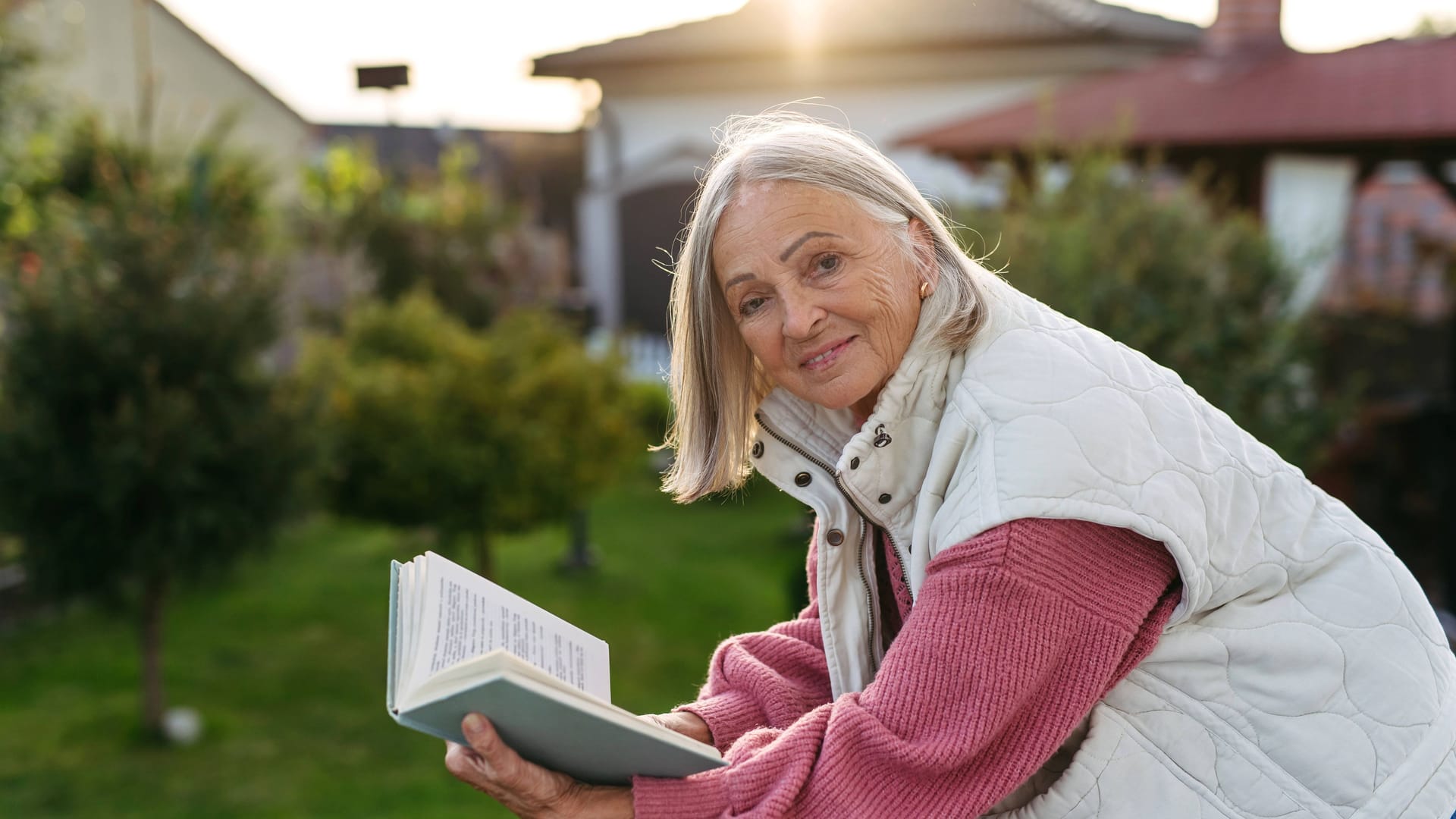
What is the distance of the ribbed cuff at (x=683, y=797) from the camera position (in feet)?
4.46

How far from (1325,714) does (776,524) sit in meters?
8.22

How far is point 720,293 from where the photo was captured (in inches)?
65.2

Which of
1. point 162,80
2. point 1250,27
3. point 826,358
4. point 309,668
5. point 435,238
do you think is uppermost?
point 1250,27

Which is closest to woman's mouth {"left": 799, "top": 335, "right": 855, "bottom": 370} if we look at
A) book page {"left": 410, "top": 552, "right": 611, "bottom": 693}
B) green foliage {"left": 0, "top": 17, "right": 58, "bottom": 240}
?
book page {"left": 410, "top": 552, "right": 611, "bottom": 693}

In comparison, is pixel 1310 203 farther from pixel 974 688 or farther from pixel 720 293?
pixel 974 688

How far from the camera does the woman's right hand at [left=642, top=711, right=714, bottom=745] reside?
167 cm

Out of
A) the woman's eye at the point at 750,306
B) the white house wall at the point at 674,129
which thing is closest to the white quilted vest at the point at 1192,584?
the woman's eye at the point at 750,306

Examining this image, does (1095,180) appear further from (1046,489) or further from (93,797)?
(93,797)

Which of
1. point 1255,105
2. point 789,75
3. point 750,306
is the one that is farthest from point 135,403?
point 789,75

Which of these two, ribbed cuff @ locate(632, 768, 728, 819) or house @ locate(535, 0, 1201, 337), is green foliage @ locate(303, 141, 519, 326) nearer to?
house @ locate(535, 0, 1201, 337)

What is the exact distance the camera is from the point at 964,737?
1.27 m

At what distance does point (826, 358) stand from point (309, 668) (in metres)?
5.80

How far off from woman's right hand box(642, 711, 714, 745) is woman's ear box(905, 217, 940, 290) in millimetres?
650

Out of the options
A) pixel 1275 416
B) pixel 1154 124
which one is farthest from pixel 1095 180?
pixel 1154 124
